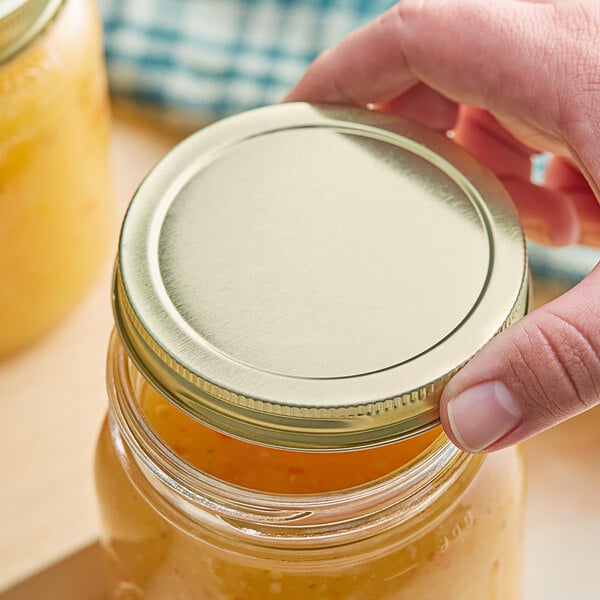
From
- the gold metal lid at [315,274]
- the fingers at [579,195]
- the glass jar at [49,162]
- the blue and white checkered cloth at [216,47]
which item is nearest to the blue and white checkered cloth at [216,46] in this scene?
the blue and white checkered cloth at [216,47]

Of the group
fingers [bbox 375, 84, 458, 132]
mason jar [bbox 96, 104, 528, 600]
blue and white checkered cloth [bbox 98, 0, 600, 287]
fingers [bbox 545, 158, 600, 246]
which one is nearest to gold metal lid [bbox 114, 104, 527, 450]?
mason jar [bbox 96, 104, 528, 600]

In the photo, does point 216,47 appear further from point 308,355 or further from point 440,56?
point 308,355

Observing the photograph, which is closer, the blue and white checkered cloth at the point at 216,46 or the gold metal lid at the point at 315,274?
the gold metal lid at the point at 315,274

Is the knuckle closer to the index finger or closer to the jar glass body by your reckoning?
the jar glass body

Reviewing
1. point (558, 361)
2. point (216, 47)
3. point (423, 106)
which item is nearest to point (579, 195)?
point (423, 106)

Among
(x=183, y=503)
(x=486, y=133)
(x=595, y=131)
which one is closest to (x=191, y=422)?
(x=183, y=503)

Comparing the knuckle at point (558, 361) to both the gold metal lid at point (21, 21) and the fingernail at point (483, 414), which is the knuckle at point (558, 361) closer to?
the fingernail at point (483, 414)
